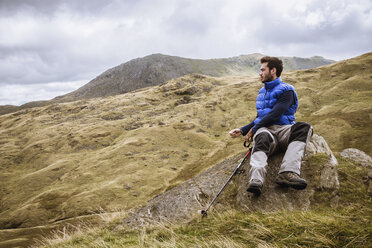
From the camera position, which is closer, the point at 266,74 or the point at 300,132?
the point at 300,132

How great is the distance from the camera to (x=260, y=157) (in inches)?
171

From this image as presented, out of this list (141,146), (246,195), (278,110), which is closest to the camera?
(246,195)

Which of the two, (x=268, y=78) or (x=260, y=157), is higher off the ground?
(x=268, y=78)

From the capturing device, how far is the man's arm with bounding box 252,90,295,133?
4.97 m

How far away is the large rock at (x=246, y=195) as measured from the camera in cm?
399

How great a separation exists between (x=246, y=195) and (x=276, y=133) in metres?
1.67

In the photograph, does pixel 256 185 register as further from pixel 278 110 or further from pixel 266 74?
pixel 266 74

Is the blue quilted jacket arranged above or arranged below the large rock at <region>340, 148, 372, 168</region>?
above

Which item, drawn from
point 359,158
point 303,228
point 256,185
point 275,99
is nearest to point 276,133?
point 275,99

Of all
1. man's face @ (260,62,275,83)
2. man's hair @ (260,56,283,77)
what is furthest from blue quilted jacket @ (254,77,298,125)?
man's hair @ (260,56,283,77)

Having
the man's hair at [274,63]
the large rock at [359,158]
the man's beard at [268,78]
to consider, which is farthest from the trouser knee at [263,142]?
the large rock at [359,158]

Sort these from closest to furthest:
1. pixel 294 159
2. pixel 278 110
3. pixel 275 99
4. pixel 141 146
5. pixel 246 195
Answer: pixel 294 159 → pixel 246 195 → pixel 278 110 → pixel 275 99 → pixel 141 146

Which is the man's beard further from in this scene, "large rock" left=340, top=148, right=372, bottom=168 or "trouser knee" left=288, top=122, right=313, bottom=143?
"large rock" left=340, top=148, right=372, bottom=168

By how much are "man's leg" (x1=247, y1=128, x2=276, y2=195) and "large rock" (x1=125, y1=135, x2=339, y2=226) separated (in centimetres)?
34
